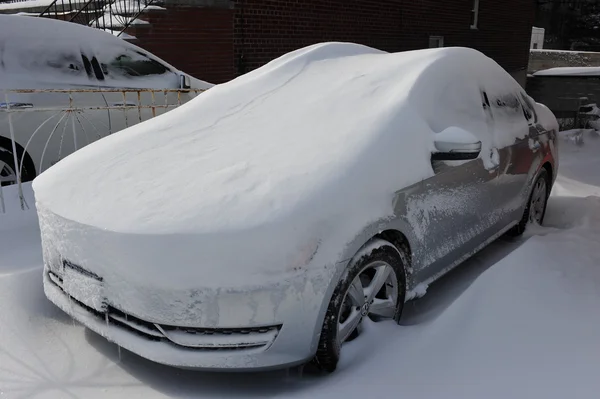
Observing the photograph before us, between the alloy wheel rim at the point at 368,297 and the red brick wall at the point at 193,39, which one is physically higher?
the red brick wall at the point at 193,39

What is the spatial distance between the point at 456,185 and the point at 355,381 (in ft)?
4.54

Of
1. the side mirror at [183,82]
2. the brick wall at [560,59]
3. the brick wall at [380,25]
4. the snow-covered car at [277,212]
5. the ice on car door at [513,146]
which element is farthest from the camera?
the brick wall at [560,59]

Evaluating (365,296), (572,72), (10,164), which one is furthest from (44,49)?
(572,72)

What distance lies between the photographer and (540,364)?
246 cm

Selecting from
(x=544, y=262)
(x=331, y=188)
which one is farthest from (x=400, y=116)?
(x=544, y=262)

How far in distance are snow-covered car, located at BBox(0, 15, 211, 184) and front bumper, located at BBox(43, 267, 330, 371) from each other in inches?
126

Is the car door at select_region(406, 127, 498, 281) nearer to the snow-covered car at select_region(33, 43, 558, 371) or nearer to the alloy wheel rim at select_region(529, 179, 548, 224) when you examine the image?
the snow-covered car at select_region(33, 43, 558, 371)

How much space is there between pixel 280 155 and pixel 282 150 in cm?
6

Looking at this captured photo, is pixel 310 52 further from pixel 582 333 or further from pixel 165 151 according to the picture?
pixel 582 333

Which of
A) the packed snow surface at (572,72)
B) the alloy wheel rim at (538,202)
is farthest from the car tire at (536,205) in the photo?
the packed snow surface at (572,72)

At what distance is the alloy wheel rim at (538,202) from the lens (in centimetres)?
455

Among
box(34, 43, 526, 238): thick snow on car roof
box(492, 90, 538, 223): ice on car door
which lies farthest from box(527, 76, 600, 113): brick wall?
box(34, 43, 526, 238): thick snow on car roof

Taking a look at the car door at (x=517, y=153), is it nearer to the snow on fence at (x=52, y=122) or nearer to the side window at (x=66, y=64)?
the snow on fence at (x=52, y=122)

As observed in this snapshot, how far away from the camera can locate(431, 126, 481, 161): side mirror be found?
299cm
